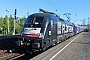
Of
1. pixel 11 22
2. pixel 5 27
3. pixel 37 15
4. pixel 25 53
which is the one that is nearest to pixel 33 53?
pixel 25 53

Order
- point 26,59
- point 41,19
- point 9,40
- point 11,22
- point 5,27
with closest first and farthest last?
point 26,59 → point 41,19 → point 9,40 → point 5,27 → point 11,22

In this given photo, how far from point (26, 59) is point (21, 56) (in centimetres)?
57

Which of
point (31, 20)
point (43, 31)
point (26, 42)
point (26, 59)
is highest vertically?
point (31, 20)

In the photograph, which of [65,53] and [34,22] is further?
[34,22]

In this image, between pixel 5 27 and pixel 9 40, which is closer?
pixel 9 40

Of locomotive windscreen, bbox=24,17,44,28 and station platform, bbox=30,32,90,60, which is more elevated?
locomotive windscreen, bbox=24,17,44,28

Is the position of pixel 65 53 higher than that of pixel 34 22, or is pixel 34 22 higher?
pixel 34 22

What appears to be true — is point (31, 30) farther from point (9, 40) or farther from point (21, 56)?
point (9, 40)

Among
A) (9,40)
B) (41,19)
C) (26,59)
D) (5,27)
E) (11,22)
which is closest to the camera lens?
(26,59)

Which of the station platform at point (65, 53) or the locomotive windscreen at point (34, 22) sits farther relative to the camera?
the locomotive windscreen at point (34, 22)

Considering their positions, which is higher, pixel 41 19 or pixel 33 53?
pixel 41 19

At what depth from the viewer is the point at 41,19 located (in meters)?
14.5

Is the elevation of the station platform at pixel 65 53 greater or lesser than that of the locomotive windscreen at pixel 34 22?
lesser

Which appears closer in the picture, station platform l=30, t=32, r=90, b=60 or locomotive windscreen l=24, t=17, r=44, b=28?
station platform l=30, t=32, r=90, b=60
